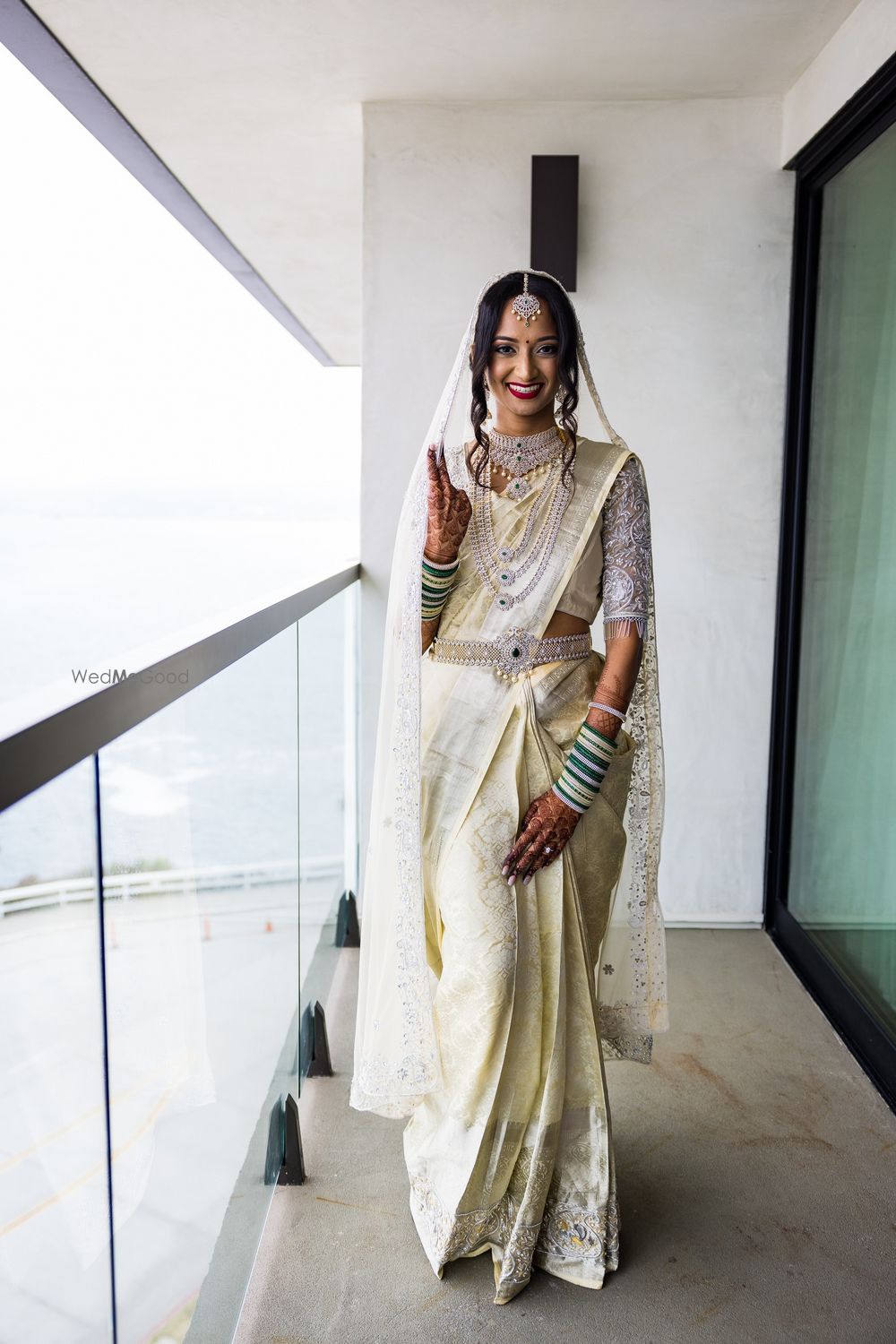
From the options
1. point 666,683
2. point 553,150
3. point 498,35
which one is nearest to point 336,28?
point 498,35

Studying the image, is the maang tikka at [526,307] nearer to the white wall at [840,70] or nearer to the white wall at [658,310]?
the white wall at [840,70]

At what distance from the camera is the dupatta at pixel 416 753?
1.89m

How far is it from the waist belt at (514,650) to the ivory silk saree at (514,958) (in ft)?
0.06

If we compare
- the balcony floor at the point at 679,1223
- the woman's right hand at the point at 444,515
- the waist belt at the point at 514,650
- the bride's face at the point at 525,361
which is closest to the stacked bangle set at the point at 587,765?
the waist belt at the point at 514,650

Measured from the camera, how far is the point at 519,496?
1.92 metres

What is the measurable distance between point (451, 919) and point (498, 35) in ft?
7.83

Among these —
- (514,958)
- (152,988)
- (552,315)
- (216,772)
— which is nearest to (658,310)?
(552,315)

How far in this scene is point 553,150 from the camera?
3391 millimetres

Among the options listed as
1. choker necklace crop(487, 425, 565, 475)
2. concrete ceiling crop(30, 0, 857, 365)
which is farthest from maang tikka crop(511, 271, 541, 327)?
concrete ceiling crop(30, 0, 857, 365)

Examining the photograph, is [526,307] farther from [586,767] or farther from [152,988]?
[152,988]

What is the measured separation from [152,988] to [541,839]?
0.77 meters

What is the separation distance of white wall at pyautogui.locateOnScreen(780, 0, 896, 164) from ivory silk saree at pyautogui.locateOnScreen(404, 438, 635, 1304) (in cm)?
153

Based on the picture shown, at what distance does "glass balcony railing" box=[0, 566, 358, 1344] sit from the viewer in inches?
33.5

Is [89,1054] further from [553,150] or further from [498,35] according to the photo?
[553,150]
